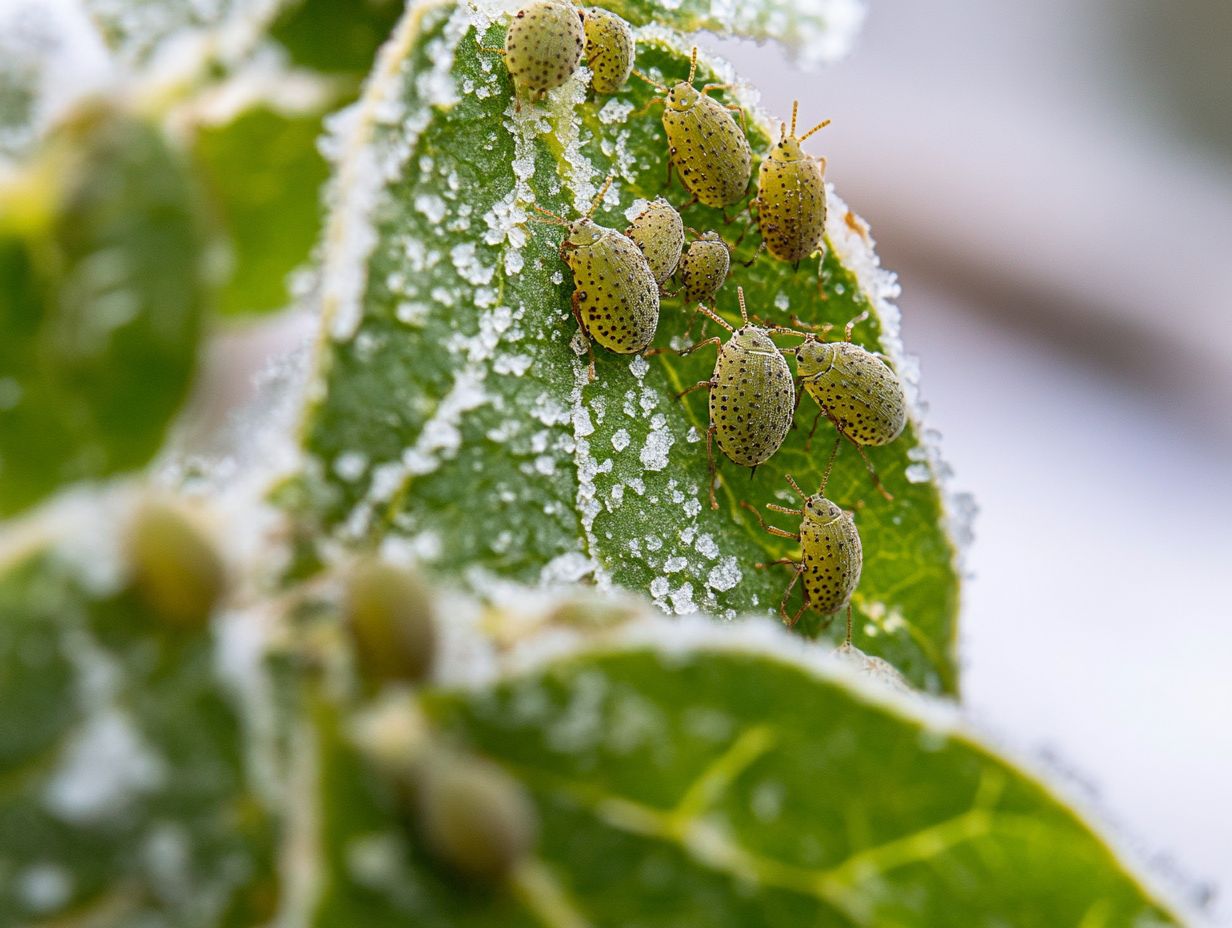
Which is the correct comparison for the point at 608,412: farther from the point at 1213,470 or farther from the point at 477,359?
the point at 1213,470

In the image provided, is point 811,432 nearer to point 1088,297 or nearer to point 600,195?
point 600,195

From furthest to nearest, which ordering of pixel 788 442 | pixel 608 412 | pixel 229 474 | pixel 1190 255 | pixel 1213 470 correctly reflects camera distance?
pixel 1190 255 < pixel 1213 470 < pixel 788 442 < pixel 608 412 < pixel 229 474

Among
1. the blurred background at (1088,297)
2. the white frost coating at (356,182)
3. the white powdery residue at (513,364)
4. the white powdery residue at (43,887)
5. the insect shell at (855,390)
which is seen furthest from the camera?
the blurred background at (1088,297)

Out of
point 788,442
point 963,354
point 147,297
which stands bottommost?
point 963,354

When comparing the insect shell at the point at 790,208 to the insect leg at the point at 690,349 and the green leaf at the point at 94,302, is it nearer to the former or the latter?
the insect leg at the point at 690,349

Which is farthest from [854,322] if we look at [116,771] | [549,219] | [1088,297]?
[1088,297]

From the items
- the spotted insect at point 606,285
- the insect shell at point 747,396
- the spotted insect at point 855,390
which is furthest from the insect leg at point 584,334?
the spotted insect at point 855,390

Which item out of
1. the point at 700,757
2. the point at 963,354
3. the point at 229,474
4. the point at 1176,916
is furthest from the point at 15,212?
the point at 963,354

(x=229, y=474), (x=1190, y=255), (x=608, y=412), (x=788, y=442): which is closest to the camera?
(x=229, y=474)
